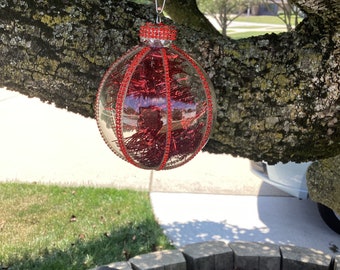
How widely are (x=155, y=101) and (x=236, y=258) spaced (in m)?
2.31

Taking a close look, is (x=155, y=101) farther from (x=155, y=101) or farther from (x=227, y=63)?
(x=227, y=63)

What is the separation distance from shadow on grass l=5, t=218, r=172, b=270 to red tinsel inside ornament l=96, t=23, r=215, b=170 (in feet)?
10.6

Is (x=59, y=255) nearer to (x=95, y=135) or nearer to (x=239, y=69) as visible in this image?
(x=239, y=69)

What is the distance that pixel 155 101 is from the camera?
193 cm

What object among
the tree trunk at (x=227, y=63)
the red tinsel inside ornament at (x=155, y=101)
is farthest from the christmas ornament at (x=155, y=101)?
the tree trunk at (x=227, y=63)

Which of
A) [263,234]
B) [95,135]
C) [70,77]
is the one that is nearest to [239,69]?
[70,77]

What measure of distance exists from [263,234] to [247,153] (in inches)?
156

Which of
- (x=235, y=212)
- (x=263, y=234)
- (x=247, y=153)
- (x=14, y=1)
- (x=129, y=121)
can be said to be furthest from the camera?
(x=235, y=212)

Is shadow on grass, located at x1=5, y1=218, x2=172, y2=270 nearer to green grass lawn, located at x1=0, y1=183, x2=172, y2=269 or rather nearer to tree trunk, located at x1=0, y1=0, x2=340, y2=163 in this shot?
green grass lawn, located at x1=0, y1=183, x2=172, y2=269

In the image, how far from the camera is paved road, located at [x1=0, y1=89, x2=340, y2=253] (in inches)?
241

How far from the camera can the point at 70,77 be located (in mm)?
2170

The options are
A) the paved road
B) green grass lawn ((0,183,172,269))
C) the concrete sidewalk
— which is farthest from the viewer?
the concrete sidewalk

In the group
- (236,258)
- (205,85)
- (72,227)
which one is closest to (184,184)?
(72,227)

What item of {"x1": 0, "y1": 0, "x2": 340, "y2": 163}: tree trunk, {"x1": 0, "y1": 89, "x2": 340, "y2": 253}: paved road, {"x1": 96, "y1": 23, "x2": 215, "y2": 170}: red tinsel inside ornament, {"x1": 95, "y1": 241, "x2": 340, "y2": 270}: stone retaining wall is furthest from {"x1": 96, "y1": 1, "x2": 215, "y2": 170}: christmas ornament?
{"x1": 0, "y1": 89, "x2": 340, "y2": 253}: paved road
